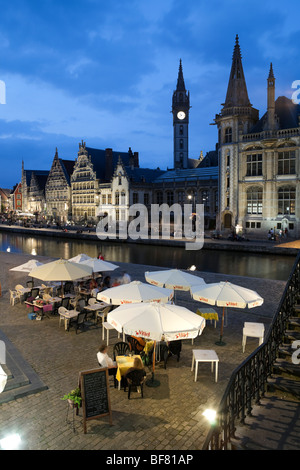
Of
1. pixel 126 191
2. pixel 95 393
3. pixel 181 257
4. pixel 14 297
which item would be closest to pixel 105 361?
pixel 95 393

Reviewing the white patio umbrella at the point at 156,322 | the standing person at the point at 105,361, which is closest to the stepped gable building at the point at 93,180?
the white patio umbrella at the point at 156,322

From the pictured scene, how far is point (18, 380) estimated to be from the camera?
8.60 m

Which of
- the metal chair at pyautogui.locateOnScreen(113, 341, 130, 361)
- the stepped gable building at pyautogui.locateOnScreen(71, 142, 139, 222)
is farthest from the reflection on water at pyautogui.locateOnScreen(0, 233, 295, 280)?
the stepped gable building at pyautogui.locateOnScreen(71, 142, 139, 222)

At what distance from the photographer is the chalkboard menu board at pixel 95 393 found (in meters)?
6.99

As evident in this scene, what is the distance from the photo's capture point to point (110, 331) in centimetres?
1293

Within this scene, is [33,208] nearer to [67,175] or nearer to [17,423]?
[67,175]

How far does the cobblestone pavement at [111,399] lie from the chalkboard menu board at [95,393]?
0.32 metres

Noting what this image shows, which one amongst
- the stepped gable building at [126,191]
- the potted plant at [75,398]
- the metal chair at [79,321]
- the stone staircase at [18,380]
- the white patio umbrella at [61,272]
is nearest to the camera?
the potted plant at [75,398]

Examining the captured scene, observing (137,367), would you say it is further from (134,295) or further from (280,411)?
(280,411)

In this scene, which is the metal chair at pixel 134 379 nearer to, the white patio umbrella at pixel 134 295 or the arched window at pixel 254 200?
the white patio umbrella at pixel 134 295
